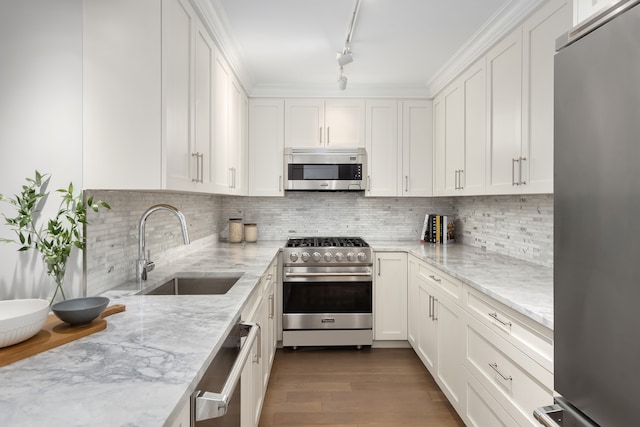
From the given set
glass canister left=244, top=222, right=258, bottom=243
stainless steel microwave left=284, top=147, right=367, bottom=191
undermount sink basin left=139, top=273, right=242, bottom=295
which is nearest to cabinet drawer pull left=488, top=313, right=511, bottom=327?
undermount sink basin left=139, top=273, right=242, bottom=295

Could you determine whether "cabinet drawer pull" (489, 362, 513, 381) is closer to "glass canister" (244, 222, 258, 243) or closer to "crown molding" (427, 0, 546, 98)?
"crown molding" (427, 0, 546, 98)

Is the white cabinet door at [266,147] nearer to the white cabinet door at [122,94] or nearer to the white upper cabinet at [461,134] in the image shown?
the white upper cabinet at [461,134]

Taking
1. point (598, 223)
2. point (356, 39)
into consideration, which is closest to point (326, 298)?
point (356, 39)

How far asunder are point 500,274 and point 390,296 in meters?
1.41

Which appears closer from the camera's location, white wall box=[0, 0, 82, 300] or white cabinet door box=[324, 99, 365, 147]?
white wall box=[0, 0, 82, 300]

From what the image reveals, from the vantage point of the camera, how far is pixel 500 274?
6.96 ft

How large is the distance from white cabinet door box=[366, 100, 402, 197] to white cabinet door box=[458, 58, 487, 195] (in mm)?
815

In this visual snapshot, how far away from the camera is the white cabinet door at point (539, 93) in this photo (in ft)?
6.15

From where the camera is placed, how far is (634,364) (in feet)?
2.30

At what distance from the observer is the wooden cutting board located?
99 centimetres

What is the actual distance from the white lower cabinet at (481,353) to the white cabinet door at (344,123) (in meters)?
1.42

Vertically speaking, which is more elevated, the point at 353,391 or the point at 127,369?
the point at 127,369

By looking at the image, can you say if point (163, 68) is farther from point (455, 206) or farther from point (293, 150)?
point (455, 206)

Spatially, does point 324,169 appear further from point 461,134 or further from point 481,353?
point 481,353
